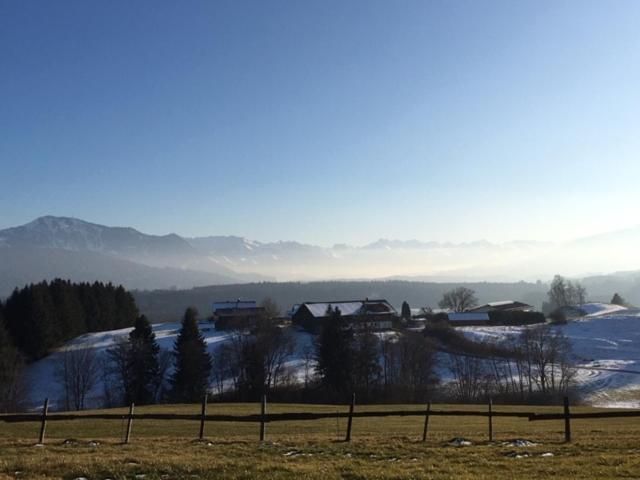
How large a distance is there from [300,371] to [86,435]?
5275 cm

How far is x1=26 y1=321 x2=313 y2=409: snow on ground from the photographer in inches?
2926

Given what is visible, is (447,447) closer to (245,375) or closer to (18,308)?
(245,375)

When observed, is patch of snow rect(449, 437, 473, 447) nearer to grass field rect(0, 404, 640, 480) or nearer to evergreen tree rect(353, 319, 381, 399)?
grass field rect(0, 404, 640, 480)

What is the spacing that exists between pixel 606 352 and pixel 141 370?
253ft

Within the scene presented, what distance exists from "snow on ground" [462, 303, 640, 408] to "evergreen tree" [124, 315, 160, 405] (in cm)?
5677

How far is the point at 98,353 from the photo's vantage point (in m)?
85.7

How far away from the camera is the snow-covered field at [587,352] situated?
7012 centimetres

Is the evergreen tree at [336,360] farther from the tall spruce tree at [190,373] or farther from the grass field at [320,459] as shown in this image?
the grass field at [320,459]

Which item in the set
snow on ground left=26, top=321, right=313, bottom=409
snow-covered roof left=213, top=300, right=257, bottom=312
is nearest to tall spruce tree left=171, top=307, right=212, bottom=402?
snow on ground left=26, top=321, right=313, bottom=409

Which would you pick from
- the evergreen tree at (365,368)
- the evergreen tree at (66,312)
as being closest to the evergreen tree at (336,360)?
the evergreen tree at (365,368)

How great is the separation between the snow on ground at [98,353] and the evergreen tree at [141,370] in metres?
6.93

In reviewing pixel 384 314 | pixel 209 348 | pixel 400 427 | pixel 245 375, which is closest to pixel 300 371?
pixel 245 375

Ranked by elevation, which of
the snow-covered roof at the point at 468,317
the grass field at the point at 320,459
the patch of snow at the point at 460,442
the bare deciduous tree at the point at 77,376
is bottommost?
the bare deciduous tree at the point at 77,376

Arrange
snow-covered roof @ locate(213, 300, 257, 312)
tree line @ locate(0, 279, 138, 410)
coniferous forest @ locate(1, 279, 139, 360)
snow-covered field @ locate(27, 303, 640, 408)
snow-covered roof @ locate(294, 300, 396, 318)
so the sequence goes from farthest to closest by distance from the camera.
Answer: snow-covered roof @ locate(213, 300, 257, 312) < snow-covered roof @ locate(294, 300, 396, 318) < coniferous forest @ locate(1, 279, 139, 360) < snow-covered field @ locate(27, 303, 640, 408) < tree line @ locate(0, 279, 138, 410)
